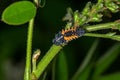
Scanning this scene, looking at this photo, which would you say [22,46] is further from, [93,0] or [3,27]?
[93,0]

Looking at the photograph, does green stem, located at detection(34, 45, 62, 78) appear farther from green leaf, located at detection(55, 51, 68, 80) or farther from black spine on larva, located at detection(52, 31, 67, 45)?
green leaf, located at detection(55, 51, 68, 80)

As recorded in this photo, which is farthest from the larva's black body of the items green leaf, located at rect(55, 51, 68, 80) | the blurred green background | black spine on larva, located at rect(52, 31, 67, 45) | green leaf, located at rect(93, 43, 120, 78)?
the blurred green background

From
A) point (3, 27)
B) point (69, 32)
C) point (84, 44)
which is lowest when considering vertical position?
point (84, 44)

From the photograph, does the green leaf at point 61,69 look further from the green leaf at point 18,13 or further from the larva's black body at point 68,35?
the green leaf at point 18,13

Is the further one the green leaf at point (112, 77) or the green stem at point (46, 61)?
the green leaf at point (112, 77)

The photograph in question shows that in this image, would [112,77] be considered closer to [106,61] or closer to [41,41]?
[106,61]

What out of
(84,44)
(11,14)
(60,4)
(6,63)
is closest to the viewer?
(11,14)

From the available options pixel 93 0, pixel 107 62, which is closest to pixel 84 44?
pixel 107 62

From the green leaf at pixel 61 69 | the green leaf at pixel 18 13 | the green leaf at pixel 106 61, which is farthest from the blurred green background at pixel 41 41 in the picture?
the green leaf at pixel 18 13
